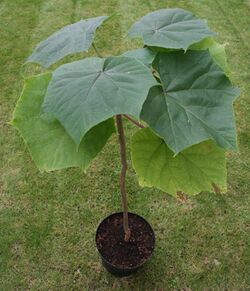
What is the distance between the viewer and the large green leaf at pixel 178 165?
6.05ft

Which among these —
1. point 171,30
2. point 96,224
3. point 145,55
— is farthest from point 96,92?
point 96,224

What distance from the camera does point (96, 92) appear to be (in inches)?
57.2

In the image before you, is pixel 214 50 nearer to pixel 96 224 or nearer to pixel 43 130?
pixel 43 130

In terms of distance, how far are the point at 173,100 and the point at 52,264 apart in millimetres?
1770

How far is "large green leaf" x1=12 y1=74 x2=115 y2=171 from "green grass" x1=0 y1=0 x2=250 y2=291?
1.40 metres

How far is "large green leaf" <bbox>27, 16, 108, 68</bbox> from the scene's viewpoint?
5.50ft

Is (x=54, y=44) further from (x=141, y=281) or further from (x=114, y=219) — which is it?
(x=141, y=281)

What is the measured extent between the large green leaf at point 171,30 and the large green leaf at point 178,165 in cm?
40

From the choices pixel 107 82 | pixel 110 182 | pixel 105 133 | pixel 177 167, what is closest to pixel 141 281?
pixel 110 182

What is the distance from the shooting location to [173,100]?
161 centimetres

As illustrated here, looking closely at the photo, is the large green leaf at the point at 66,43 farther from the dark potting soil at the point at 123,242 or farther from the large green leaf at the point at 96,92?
the dark potting soil at the point at 123,242

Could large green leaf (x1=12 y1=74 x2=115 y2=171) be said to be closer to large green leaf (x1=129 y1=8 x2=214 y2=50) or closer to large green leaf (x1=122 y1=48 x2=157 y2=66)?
large green leaf (x1=122 y1=48 x2=157 y2=66)

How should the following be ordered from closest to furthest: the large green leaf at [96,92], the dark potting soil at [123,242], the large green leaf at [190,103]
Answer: the large green leaf at [96,92]
the large green leaf at [190,103]
the dark potting soil at [123,242]

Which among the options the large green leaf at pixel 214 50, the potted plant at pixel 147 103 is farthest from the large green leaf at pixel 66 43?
the large green leaf at pixel 214 50
